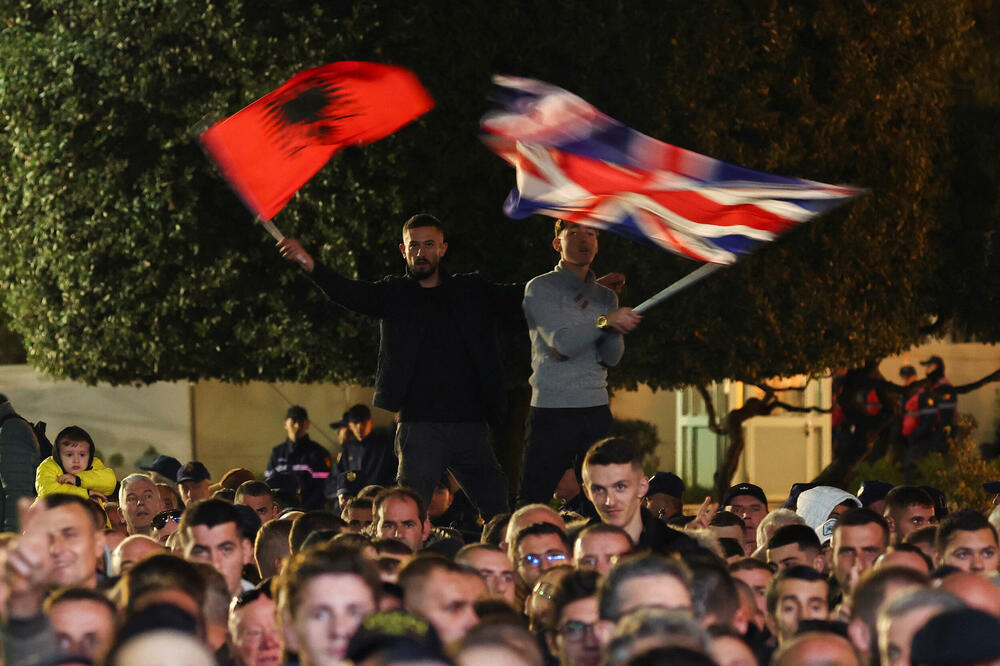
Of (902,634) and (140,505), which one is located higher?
(140,505)

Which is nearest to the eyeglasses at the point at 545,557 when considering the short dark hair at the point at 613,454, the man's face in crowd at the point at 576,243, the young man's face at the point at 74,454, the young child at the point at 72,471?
the short dark hair at the point at 613,454

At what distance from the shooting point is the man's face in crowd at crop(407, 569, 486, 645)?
5641mm

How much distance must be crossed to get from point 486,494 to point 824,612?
373 centimetres

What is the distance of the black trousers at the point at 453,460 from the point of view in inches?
379

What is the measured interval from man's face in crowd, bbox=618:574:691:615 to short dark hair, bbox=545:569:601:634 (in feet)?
1.71

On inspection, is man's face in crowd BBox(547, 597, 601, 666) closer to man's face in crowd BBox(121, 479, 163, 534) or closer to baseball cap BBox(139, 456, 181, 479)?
man's face in crowd BBox(121, 479, 163, 534)

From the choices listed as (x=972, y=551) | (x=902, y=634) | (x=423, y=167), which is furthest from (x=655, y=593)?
(x=423, y=167)

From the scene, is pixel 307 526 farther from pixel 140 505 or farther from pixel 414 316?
pixel 140 505

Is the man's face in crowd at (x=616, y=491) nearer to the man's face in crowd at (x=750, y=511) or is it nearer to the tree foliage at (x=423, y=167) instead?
the man's face in crowd at (x=750, y=511)

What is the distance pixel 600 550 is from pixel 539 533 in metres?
0.77

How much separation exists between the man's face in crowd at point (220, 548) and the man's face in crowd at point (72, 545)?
0.67m

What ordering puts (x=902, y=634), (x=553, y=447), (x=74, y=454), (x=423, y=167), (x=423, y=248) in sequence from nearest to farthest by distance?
(x=902, y=634), (x=553, y=447), (x=423, y=248), (x=74, y=454), (x=423, y=167)

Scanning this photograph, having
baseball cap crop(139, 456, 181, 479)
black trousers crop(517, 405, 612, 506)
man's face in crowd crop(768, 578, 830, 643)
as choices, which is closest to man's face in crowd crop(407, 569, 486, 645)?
man's face in crowd crop(768, 578, 830, 643)

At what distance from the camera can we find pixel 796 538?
802cm
